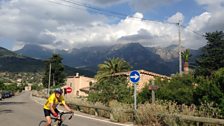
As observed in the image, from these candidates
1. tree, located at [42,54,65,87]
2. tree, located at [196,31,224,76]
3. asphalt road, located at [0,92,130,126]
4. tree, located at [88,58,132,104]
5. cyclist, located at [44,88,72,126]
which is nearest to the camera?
cyclist, located at [44,88,72,126]

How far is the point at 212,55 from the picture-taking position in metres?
57.1

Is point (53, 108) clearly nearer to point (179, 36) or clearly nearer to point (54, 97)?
point (54, 97)

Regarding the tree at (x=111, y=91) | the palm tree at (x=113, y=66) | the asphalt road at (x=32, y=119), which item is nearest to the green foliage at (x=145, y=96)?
the tree at (x=111, y=91)

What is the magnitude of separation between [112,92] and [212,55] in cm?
3529

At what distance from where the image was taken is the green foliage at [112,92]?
1014 inches

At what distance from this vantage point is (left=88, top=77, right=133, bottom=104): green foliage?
25750mm

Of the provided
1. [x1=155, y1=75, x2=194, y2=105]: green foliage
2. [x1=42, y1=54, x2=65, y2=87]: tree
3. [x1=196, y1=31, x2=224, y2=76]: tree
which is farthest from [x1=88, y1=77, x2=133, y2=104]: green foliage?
[x1=42, y1=54, x2=65, y2=87]: tree

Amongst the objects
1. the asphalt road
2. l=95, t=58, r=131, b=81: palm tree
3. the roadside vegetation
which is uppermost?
l=95, t=58, r=131, b=81: palm tree

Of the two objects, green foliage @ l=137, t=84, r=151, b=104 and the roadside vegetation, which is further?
green foliage @ l=137, t=84, r=151, b=104

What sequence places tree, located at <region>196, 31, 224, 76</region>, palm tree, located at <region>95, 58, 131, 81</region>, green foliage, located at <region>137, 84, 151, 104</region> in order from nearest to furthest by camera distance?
1. green foliage, located at <region>137, 84, 151, 104</region>
2. tree, located at <region>196, 31, 224, 76</region>
3. palm tree, located at <region>95, 58, 131, 81</region>

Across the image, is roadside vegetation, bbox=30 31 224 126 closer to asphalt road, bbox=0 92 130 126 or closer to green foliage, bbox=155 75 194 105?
green foliage, bbox=155 75 194 105

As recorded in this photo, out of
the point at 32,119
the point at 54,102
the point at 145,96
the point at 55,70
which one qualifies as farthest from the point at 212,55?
the point at 54,102

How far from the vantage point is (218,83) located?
644 inches

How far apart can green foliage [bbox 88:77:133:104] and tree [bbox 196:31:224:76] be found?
1118 inches
